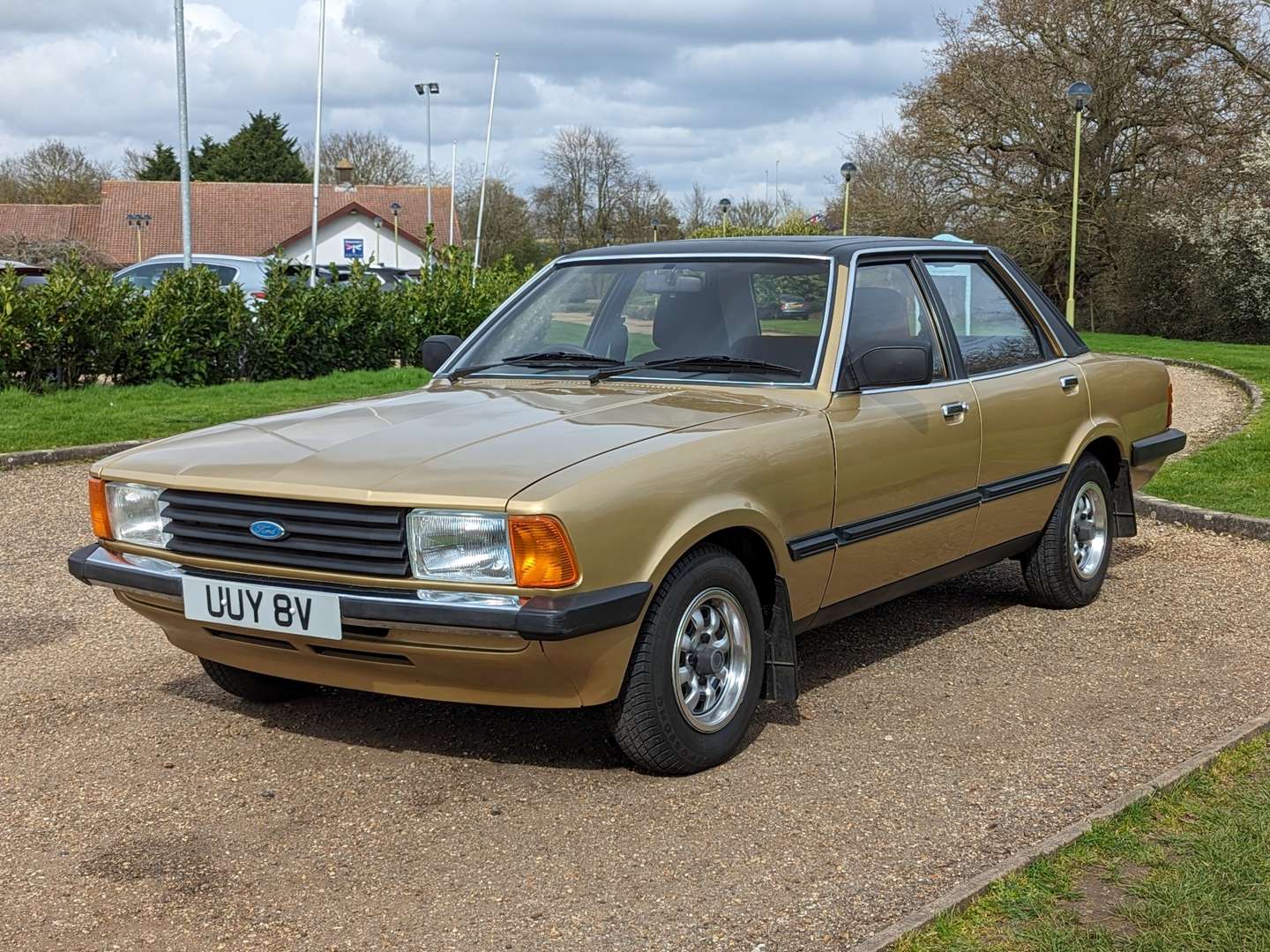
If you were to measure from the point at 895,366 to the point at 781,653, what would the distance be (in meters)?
1.12

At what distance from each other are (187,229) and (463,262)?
5664 millimetres

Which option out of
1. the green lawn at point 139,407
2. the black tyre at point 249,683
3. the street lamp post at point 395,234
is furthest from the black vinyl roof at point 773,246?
the street lamp post at point 395,234

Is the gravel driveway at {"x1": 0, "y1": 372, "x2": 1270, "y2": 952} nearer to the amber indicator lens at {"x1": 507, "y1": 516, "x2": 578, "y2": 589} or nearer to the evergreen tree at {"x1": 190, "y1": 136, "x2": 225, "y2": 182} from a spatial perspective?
the amber indicator lens at {"x1": 507, "y1": 516, "x2": 578, "y2": 589}

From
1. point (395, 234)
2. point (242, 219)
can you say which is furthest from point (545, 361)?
point (242, 219)

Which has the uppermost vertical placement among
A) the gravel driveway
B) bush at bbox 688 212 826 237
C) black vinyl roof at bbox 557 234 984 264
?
bush at bbox 688 212 826 237

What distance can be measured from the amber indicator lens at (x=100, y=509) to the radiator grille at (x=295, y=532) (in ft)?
1.04

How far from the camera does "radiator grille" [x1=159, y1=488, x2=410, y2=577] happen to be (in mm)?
4090

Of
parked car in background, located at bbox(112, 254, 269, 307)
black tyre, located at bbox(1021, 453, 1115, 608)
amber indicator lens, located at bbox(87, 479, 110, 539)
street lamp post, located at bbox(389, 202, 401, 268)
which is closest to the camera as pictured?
amber indicator lens, located at bbox(87, 479, 110, 539)

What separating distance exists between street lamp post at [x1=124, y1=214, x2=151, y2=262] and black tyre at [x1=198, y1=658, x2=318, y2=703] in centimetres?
6154

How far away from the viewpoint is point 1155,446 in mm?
7336

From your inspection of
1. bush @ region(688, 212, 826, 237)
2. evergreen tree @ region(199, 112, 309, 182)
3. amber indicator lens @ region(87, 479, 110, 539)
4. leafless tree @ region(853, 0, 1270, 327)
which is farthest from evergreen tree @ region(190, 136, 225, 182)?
amber indicator lens @ region(87, 479, 110, 539)

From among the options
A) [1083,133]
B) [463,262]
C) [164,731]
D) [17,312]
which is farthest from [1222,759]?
[1083,133]

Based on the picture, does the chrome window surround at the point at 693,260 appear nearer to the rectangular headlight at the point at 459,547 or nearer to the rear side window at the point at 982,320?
the rear side window at the point at 982,320

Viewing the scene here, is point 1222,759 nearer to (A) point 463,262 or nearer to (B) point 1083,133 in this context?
(A) point 463,262
